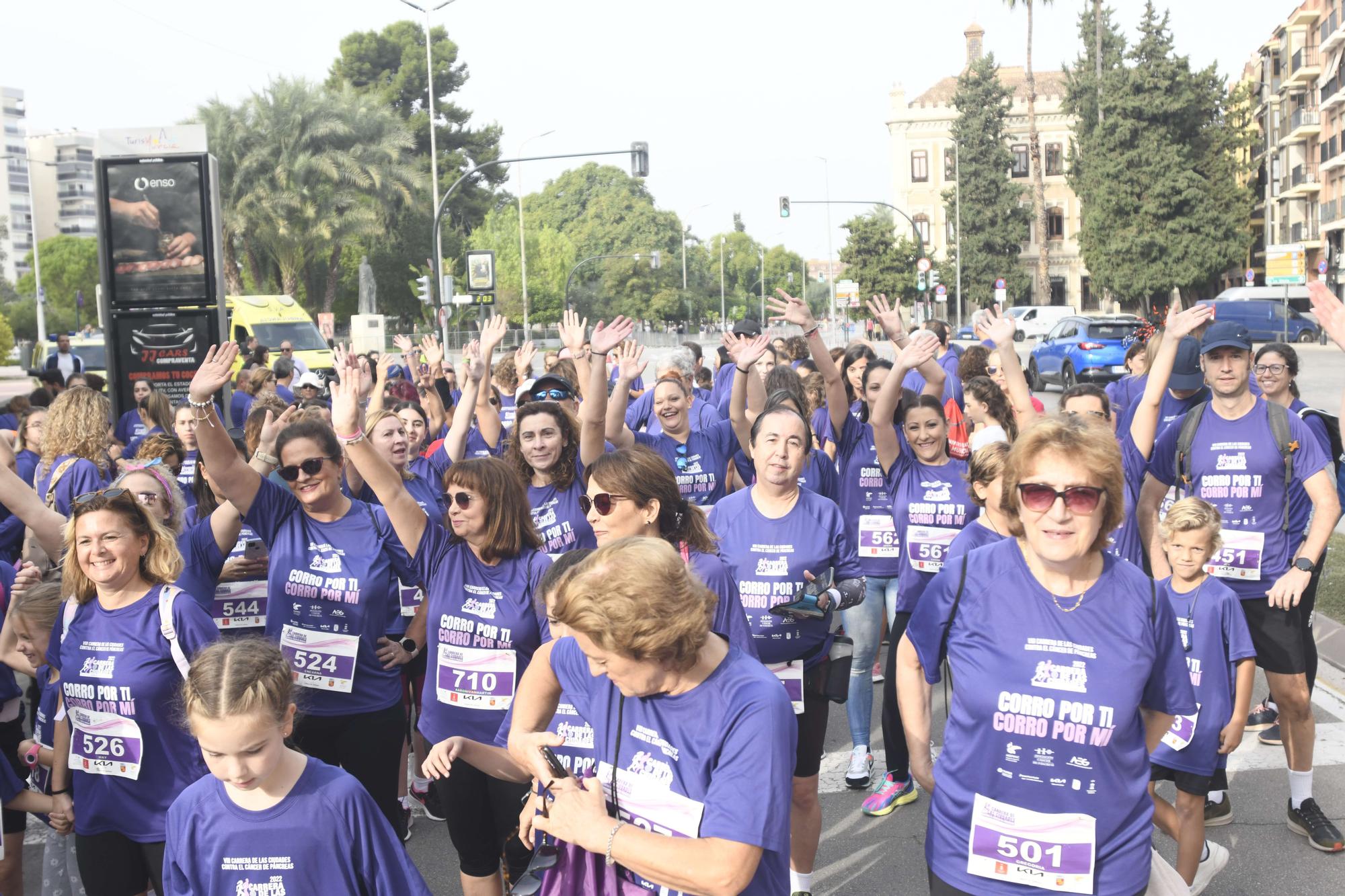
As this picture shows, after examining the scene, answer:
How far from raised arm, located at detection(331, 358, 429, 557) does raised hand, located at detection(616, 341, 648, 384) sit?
6.10ft

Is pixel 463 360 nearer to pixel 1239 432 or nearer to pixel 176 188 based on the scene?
pixel 1239 432

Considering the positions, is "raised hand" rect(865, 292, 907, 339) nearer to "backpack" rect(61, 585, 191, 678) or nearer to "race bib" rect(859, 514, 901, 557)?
"race bib" rect(859, 514, 901, 557)

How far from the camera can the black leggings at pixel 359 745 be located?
14.6ft

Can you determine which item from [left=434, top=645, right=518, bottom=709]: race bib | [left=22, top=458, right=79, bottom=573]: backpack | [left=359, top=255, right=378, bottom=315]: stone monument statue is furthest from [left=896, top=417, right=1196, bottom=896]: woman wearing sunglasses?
[left=359, top=255, right=378, bottom=315]: stone monument statue

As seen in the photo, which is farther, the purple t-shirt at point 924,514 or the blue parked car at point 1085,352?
the blue parked car at point 1085,352

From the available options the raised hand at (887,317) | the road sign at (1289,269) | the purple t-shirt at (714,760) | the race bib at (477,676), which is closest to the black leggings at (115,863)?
the race bib at (477,676)

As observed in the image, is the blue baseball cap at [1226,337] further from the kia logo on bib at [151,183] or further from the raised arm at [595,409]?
the kia logo on bib at [151,183]

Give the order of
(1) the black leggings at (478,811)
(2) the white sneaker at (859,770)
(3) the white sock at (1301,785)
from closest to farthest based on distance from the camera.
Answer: (1) the black leggings at (478,811) → (3) the white sock at (1301,785) → (2) the white sneaker at (859,770)

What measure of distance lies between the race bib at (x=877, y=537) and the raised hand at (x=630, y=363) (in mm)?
1433

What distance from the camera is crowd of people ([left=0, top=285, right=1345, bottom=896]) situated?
260cm

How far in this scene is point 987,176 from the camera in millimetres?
65125

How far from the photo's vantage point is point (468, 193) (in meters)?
62.4

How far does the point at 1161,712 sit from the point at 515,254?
193 ft

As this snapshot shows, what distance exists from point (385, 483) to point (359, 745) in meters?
0.96
